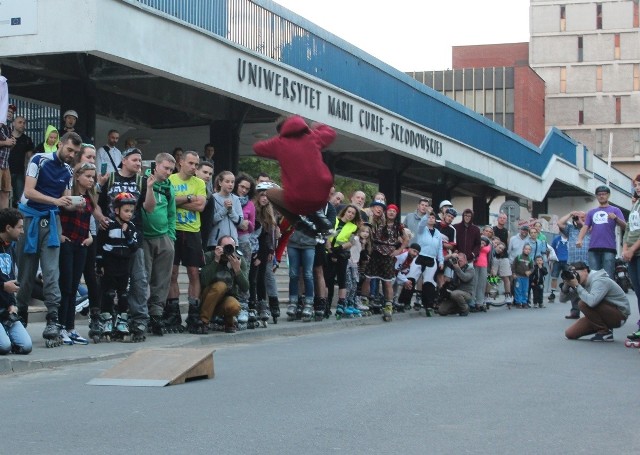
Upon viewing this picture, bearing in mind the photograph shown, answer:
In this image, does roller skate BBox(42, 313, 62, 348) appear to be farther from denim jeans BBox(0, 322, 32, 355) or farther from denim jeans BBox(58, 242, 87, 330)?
denim jeans BBox(0, 322, 32, 355)

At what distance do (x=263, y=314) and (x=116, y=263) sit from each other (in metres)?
3.54

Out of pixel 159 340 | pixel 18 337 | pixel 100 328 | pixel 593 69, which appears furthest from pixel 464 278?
pixel 593 69

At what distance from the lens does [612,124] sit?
114000mm

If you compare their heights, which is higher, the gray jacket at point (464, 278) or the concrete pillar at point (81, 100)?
the concrete pillar at point (81, 100)

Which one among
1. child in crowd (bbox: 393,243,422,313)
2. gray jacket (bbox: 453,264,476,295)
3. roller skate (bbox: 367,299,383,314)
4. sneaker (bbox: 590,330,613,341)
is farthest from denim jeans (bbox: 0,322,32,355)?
gray jacket (bbox: 453,264,476,295)

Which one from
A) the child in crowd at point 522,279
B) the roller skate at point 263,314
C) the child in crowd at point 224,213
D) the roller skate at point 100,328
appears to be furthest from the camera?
the child in crowd at point 522,279

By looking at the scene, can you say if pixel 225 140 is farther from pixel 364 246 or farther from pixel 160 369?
pixel 160 369

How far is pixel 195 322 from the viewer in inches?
560

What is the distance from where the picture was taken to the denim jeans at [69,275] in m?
12.2

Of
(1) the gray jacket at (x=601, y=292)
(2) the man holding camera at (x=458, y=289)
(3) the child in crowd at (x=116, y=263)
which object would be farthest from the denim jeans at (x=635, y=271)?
(2) the man holding camera at (x=458, y=289)

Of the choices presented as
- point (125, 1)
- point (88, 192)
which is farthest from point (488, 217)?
point (88, 192)

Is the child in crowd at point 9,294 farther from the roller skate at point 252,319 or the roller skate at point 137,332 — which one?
the roller skate at point 252,319

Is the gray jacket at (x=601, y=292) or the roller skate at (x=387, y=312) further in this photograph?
the roller skate at (x=387, y=312)

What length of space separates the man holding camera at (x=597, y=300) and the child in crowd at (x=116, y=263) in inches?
220
